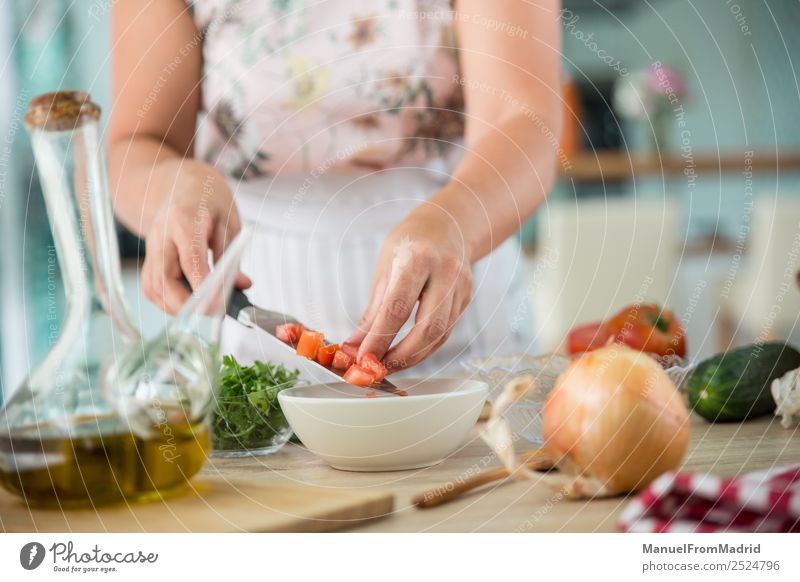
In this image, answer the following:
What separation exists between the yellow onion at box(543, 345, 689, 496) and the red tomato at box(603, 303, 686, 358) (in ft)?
0.78

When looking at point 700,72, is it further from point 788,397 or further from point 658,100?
point 788,397

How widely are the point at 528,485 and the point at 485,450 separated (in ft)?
0.18

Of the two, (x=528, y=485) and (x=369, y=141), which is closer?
(x=528, y=485)

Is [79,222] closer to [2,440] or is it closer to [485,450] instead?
[2,440]

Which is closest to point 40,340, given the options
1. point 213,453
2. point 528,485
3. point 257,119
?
point 257,119

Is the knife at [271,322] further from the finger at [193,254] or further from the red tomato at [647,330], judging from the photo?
the red tomato at [647,330]

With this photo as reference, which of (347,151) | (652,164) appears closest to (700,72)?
(652,164)

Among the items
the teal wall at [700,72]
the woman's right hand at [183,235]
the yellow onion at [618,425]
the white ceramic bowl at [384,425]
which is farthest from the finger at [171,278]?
the teal wall at [700,72]

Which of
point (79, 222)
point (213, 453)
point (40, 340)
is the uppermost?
point (79, 222)

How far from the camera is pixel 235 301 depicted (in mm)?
401

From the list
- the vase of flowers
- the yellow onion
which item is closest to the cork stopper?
the yellow onion

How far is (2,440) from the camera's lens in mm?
306

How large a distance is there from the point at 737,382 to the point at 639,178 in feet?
4.74
